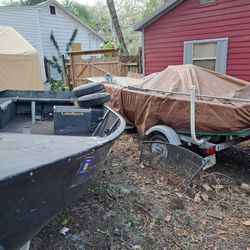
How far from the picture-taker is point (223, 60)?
6.68 metres

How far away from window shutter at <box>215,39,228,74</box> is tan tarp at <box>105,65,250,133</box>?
103 inches

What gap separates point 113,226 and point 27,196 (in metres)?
1.44

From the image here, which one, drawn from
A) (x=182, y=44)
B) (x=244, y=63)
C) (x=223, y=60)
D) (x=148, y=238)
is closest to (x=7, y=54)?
(x=182, y=44)

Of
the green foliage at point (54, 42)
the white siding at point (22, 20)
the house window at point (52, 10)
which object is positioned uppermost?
the house window at point (52, 10)

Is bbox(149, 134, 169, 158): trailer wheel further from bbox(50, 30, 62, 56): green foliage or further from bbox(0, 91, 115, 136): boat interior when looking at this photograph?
bbox(50, 30, 62, 56): green foliage

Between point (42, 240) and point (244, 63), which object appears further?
point (244, 63)

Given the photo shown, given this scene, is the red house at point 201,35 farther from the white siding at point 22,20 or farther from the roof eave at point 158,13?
the white siding at point 22,20

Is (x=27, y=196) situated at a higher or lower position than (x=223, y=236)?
higher

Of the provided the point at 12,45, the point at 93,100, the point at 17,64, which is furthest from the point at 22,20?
the point at 93,100

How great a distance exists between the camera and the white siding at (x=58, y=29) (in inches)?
620

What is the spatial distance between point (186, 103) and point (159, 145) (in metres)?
0.86

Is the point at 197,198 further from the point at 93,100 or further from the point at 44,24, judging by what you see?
the point at 44,24

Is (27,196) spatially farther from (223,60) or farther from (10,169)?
(223,60)

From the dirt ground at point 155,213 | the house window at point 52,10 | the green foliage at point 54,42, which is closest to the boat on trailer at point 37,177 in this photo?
the dirt ground at point 155,213
